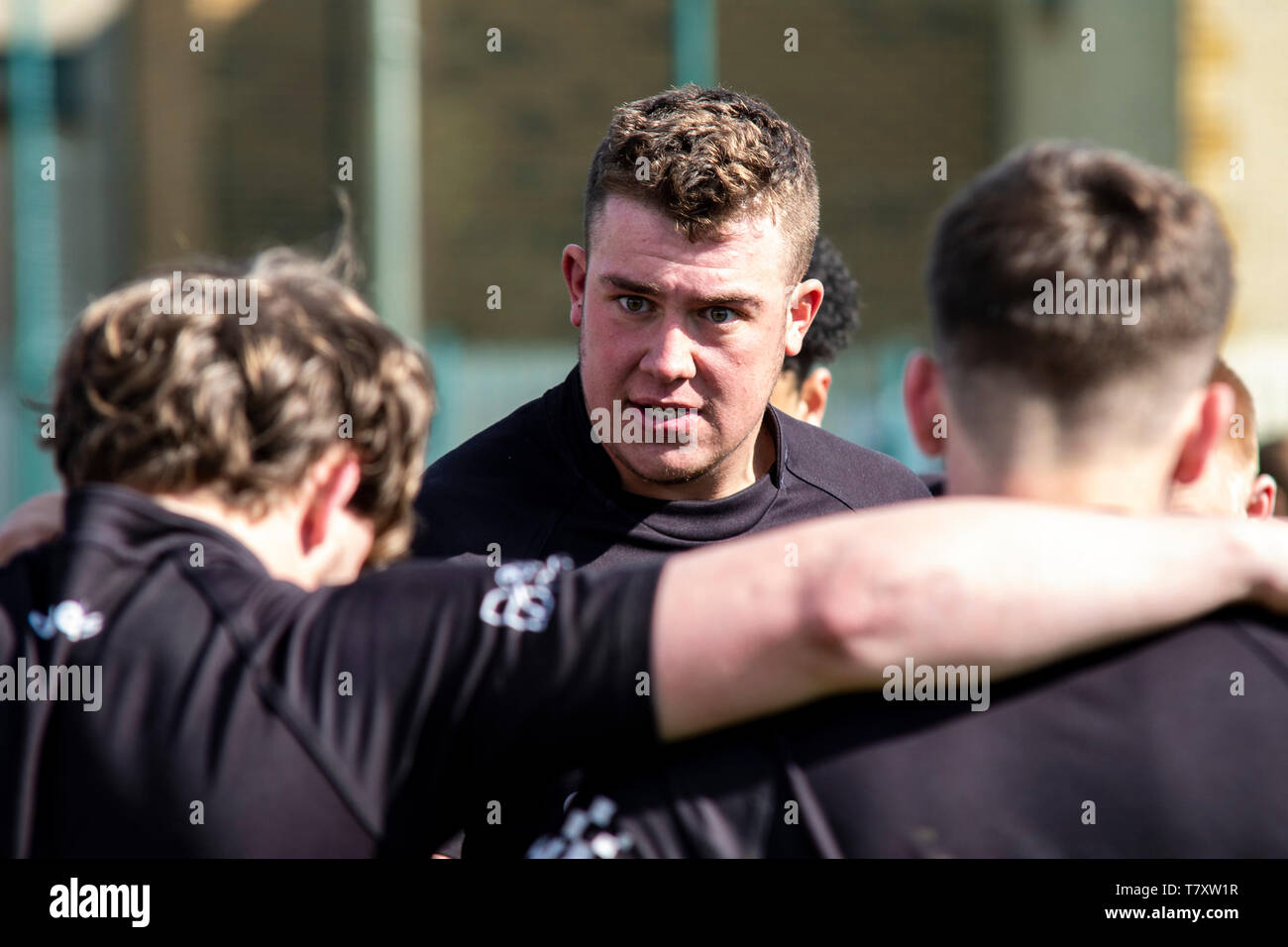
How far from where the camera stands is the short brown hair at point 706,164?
3.00 metres

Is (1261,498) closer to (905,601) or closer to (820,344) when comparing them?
(820,344)

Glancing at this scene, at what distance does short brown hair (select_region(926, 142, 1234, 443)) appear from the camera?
167cm

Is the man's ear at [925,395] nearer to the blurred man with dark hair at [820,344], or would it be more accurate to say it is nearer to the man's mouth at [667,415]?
the man's mouth at [667,415]

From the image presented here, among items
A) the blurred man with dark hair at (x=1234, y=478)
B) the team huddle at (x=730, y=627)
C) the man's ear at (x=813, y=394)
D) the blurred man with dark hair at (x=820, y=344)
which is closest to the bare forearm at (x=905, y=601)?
the team huddle at (x=730, y=627)

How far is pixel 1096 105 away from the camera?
1130 cm

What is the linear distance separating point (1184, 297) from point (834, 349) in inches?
100.0

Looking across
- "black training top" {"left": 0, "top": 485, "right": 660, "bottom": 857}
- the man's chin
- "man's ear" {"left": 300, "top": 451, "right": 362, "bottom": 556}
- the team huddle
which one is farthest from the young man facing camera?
"black training top" {"left": 0, "top": 485, "right": 660, "bottom": 857}

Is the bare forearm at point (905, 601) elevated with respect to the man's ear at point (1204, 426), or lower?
lower

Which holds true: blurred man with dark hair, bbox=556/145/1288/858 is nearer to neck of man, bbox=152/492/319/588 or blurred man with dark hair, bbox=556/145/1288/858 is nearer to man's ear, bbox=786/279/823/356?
neck of man, bbox=152/492/319/588

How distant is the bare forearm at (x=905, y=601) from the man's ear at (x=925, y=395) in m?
0.19

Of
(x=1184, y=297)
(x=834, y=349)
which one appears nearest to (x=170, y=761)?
(x=1184, y=297)

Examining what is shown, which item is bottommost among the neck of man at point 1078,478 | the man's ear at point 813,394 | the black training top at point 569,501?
the black training top at point 569,501
